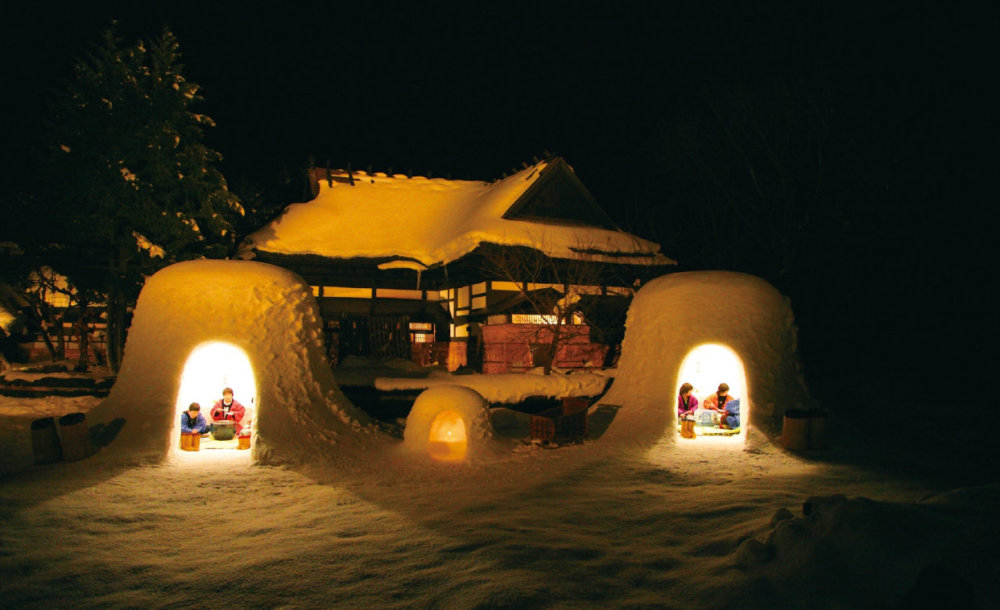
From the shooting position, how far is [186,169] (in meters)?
17.4

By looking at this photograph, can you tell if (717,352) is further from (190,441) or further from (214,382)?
(190,441)

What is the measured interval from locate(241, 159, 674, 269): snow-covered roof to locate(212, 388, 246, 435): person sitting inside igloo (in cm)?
1130

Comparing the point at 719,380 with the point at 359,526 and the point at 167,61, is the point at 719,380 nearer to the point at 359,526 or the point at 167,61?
the point at 359,526

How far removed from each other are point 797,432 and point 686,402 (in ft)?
5.25

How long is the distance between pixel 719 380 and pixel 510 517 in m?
5.62

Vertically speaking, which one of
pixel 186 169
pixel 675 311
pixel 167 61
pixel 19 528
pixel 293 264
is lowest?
pixel 19 528

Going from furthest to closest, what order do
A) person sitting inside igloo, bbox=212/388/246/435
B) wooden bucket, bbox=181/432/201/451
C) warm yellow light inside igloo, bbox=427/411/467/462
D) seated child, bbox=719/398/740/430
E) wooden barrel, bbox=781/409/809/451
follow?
seated child, bbox=719/398/740/430 < wooden barrel, bbox=781/409/809/451 < warm yellow light inside igloo, bbox=427/411/467/462 < person sitting inside igloo, bbox=212/388/246/435 < wooden bucket, bbox=181/432/201/451

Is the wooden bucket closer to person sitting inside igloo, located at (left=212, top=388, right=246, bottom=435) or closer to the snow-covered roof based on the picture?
person sitting inside igloo, located at (left=212, top=388, right=246, bottom=435)

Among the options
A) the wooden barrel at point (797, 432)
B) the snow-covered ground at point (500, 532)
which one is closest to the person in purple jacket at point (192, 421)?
the snow-covered ground at point (500, 532)

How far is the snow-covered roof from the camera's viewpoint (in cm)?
1970

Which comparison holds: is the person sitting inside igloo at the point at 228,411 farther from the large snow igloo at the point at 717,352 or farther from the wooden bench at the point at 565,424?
the large snow igloo at the point at 717,352

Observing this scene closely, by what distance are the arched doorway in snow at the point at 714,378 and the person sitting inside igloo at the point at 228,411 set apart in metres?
6.62

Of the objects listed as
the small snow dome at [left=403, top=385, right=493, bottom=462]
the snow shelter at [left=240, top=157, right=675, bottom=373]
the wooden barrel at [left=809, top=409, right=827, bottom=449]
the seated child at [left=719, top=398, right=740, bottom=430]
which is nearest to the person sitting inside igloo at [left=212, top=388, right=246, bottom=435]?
the small snow dome at [left=403, top=385, right=493, bottom=462]

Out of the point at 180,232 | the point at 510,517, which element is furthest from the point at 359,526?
the point at 180,232
